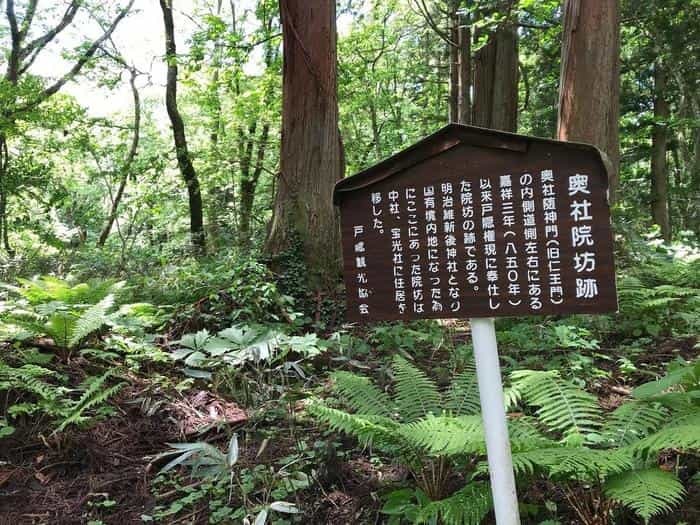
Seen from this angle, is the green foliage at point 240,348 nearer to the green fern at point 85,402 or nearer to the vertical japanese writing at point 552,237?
the green fern at point 85,402

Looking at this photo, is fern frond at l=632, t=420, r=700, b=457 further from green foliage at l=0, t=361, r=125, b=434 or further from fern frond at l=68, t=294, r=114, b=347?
fern frond at l=68, t=294, r=114, b=347

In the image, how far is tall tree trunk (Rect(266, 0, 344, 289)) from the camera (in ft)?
20.6

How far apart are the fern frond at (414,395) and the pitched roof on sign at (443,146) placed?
127cm

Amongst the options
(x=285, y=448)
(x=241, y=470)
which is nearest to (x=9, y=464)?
(x=241, y=470)

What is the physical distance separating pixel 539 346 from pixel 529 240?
2.56 meters

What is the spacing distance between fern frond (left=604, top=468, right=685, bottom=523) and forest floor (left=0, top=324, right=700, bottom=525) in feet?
1.27

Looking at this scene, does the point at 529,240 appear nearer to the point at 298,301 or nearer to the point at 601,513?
the point at 601,513

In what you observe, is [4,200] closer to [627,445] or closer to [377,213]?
[377,213]

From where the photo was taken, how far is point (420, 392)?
3199mm

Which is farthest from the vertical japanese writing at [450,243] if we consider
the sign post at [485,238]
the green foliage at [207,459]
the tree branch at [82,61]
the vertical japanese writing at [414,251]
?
the tree branch at [82,61]

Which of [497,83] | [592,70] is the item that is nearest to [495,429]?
[592,70]

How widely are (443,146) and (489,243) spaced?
482 millimetres

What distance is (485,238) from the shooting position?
7.47ft

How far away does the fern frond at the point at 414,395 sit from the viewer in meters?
3.12
